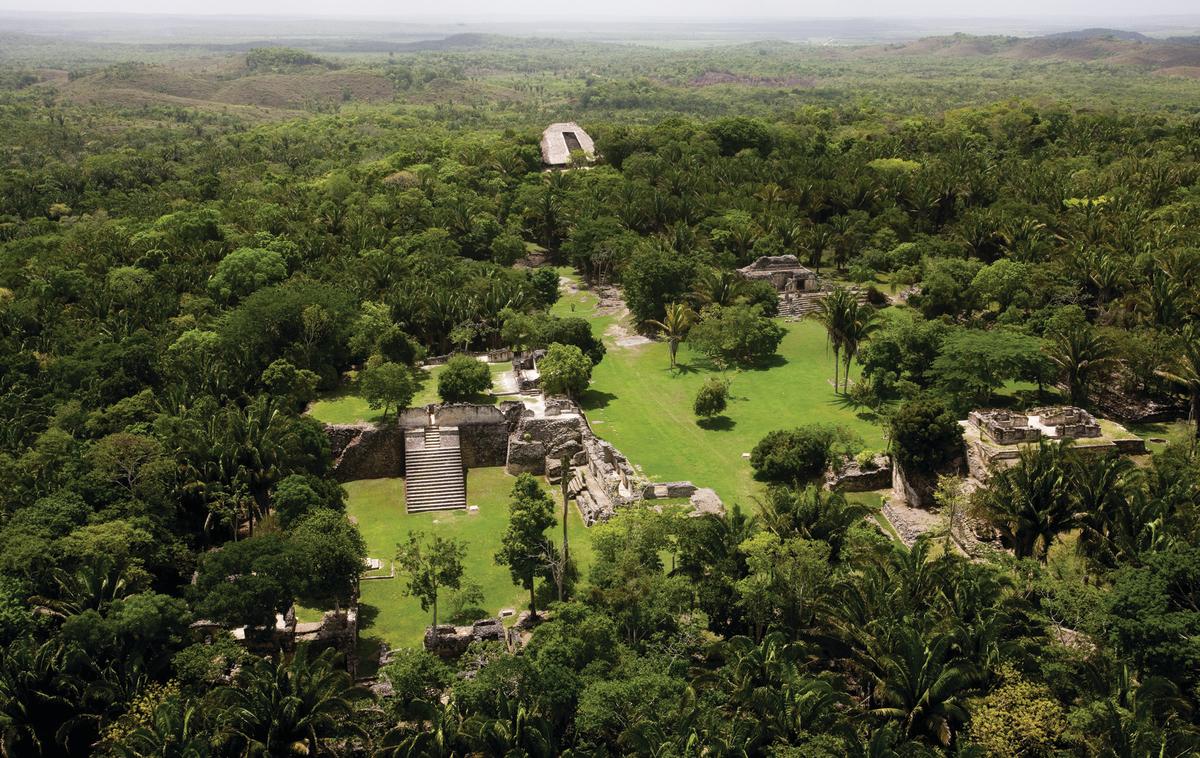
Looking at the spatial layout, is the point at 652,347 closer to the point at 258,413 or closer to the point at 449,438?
the point at 449,438

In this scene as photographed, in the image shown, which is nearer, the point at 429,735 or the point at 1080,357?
the point at 429,735

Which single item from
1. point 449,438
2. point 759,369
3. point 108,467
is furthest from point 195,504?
point 759,369

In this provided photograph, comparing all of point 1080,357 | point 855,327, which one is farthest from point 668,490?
point 1080,357

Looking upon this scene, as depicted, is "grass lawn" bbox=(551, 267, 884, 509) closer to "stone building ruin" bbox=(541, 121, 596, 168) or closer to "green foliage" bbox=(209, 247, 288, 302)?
"green foliage" bbox=(209, 247, 288, 302)

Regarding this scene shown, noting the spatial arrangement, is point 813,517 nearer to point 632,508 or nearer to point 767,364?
point 632,508

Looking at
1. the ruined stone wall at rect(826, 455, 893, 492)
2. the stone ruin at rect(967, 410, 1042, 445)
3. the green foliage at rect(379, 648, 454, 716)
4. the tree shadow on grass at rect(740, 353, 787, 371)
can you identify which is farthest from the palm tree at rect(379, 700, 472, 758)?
the tree shadow on grass at rect(740, 353, 787, 371)

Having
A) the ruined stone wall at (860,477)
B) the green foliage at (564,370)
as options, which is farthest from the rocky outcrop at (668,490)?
the green foliage at (564,370)
